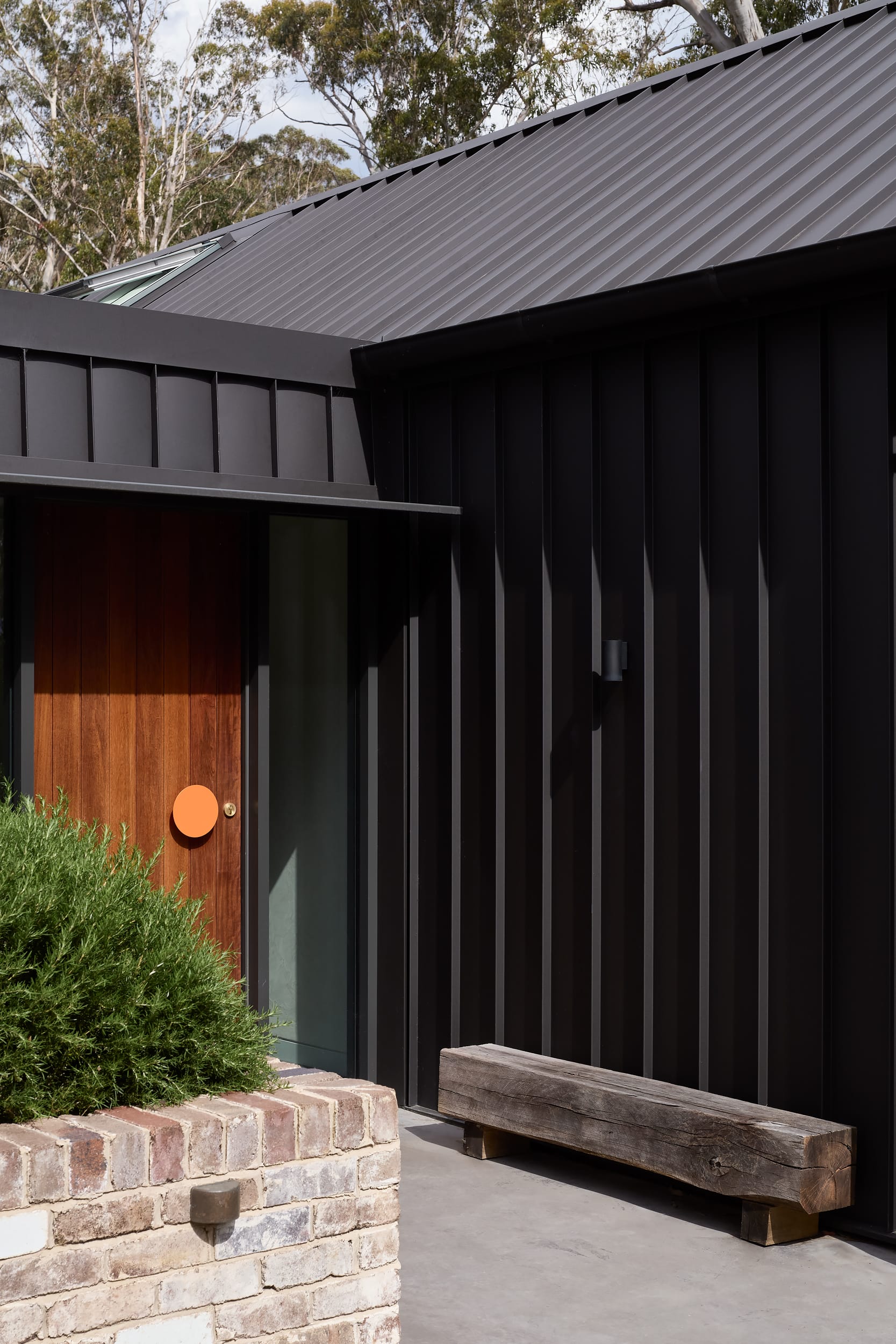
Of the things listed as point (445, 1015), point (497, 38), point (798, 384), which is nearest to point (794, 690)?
point (798, 384)

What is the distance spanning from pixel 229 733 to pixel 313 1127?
11.0 feet

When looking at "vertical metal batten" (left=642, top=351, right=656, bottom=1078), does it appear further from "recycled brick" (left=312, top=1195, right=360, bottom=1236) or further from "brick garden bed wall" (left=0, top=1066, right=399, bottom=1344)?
"recycled brick" (left=312, top=1195, right=360, bottom=1236)

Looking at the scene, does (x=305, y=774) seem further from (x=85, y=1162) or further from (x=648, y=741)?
(x=85, y=1162)

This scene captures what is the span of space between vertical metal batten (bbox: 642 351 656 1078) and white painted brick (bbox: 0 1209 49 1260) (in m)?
3.05

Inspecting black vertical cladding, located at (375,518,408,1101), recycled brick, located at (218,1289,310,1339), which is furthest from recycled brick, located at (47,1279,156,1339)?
black vertical cladding, located at (375,518,408,1101)

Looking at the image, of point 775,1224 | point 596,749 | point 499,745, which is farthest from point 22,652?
point 775,1224

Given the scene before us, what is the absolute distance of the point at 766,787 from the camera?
534 centimetres

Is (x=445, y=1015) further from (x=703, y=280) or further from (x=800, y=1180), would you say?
(x=703, y=280)

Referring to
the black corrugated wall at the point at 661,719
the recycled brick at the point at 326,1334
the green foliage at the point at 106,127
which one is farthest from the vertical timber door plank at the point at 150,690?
the green foliage at the point at 106,127

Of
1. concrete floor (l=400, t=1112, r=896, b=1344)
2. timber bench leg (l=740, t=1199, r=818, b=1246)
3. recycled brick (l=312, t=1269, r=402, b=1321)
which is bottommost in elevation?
concrete floor (l=400, t=1112, r=896, b=1344)

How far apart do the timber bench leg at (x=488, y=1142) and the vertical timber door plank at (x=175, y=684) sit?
5.52 ft

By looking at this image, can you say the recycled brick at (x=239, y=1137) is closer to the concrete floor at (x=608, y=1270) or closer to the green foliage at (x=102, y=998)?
the green foliage at (x=102, y=998)

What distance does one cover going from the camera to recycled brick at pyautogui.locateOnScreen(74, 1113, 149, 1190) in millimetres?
3242

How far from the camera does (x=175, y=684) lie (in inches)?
260
